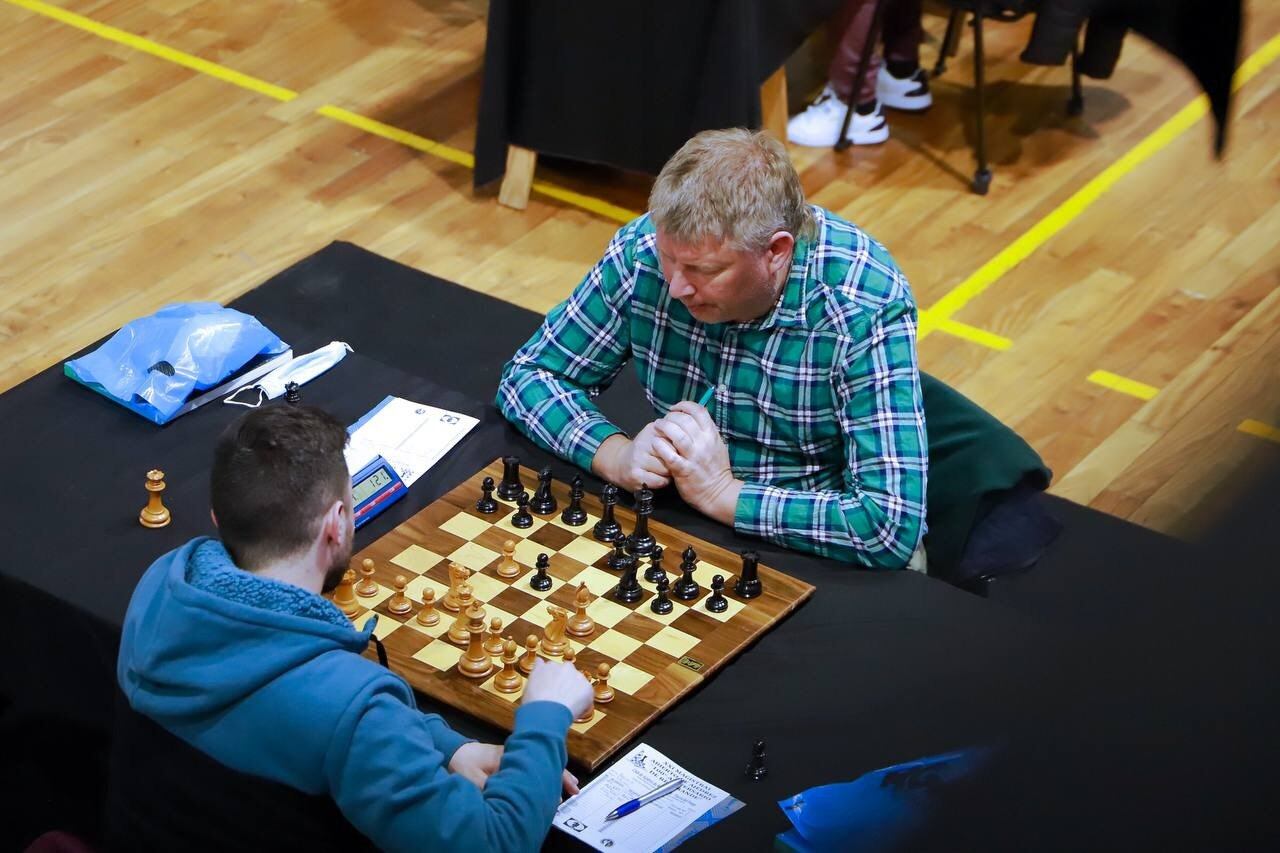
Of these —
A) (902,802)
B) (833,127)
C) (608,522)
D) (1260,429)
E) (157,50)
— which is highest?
(1260,429)

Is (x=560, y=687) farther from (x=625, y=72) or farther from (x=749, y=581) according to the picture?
(x=625, y=72)

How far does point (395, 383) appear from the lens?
296 cm

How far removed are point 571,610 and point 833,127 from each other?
342cm

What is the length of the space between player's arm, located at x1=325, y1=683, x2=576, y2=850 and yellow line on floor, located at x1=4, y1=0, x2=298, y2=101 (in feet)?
13.7

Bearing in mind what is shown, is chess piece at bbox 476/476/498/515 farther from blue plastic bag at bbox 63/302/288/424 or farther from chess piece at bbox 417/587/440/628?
blue plastic bag at bbox 63/302/288/424

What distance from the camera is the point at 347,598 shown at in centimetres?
239

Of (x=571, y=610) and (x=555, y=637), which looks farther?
(x=571, y=610)

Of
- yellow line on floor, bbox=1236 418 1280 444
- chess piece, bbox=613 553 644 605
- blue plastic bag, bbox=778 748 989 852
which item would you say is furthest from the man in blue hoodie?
yellow line on floor, bbox=1236 418 1280 444

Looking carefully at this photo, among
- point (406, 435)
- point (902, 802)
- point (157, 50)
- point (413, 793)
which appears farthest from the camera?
point (157, 50)

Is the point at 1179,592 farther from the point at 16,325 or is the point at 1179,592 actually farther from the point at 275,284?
the point at 16,325

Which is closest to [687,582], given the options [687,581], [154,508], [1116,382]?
[687,581]

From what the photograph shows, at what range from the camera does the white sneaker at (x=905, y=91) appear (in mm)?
5637

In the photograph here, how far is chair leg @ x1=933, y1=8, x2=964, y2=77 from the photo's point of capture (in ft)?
19.1

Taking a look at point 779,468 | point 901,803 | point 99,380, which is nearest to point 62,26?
point 99,380
